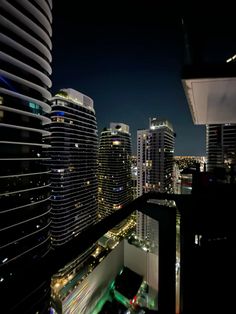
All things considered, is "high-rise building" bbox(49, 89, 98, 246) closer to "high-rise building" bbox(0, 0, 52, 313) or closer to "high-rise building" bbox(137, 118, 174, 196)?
"high-rise building" bbox(137, 118, 174, 196)

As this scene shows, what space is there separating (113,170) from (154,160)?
Result: 10.7 metres

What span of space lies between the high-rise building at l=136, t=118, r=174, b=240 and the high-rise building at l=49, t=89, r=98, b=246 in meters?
9.77

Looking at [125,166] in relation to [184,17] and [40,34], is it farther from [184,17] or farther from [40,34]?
[184,17]

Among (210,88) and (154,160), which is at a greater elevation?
(210,88)

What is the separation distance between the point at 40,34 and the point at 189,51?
15721 mm

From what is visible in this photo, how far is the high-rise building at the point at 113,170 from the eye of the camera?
41531 mm

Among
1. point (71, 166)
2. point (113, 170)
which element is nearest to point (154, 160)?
point (113, 170)

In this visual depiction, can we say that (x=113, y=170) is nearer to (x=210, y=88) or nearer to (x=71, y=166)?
(x=71, y=166)

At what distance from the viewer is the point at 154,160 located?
35.5 metres

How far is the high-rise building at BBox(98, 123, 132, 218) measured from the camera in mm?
41531

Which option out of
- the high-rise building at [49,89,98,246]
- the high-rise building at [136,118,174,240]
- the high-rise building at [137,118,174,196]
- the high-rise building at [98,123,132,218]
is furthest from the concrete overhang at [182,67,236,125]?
the high-rise building at [98,123,132,218]

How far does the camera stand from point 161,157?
3484 cm

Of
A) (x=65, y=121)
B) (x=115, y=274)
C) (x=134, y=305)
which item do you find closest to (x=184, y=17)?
(x=134, y=305)

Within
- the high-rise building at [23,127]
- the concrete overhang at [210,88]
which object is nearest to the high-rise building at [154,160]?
the high-rise building at [23,127]
